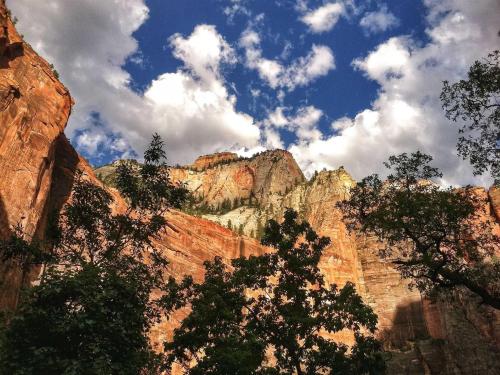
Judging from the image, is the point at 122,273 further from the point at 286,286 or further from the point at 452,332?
the point at 452,332

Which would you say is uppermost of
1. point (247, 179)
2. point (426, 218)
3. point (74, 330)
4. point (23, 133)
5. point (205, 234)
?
point (247, 179)

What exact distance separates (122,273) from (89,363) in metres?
4.33

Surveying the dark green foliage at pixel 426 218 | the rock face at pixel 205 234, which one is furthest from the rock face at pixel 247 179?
the dark green foliage at pixel 426 218

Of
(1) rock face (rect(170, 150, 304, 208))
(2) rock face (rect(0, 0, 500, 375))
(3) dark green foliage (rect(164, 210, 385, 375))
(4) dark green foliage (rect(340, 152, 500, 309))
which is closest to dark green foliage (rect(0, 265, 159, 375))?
(3) dark green foliage (rect(164, 210, 385, 375))

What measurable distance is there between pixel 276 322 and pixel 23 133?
29935 mm

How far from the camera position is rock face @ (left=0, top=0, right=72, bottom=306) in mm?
34781

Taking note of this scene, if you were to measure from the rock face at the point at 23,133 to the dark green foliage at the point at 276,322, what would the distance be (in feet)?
61.3

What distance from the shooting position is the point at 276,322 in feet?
71.3

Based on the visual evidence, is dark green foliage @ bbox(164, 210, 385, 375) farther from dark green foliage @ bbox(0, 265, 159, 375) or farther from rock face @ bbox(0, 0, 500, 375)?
rock face @ bbox(0, 0, 500, 375)

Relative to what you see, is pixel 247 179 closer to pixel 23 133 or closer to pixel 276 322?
pixel 23 133

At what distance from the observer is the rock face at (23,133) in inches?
1369

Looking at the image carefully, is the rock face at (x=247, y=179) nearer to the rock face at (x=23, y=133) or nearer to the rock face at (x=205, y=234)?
the rock face at (x=205, y=234)

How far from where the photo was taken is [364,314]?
813 inches

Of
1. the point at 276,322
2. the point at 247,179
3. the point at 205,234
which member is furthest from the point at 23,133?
the point at 247,179
